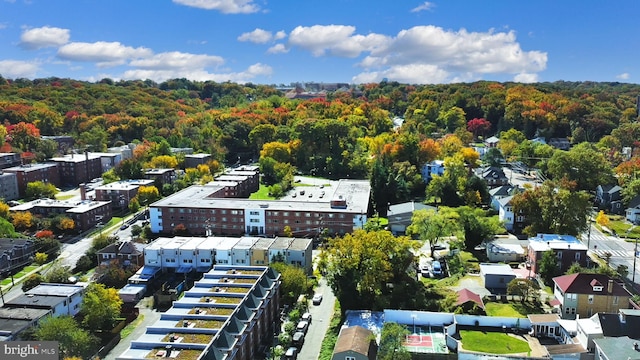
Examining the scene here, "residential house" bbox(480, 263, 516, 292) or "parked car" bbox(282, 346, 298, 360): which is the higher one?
"residential house" bbox(480, 263, 516, 292)

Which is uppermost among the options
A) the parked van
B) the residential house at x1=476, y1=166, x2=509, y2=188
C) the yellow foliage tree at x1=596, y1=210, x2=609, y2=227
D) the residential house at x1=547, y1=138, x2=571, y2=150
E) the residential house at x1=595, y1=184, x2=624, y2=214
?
the residential house at x1=547, y1=138, x2=571, y2=150

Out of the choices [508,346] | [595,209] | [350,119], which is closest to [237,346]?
[508,346]

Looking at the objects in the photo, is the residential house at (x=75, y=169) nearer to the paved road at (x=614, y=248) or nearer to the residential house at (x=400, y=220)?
the residential house at (x=400, y=220)

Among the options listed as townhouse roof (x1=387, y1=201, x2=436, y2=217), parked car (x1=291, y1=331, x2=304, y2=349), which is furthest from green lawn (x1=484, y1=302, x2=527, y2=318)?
townhouse roof (x1=387, y1=201, x2=436, y2=217)

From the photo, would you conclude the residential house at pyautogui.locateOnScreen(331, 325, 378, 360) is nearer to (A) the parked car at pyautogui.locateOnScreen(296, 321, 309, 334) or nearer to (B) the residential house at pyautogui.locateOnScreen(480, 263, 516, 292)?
(A) the parked car at pyautogui.locateOnScreen(296, 321, 309, 334)

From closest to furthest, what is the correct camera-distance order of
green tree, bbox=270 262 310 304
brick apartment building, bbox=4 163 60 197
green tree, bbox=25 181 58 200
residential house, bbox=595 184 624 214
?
green tree, bbox=270 262 310 304 → residential house, bbox=595 184 624 214 → green tree, bbox=25 181 58 200 → brick apartment building, bbox=4 163 60 197

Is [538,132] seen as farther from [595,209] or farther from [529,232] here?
[529,232]

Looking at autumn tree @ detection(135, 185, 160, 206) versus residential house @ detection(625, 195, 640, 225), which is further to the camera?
autumn tree @ detection(135, 185, 160, 206)

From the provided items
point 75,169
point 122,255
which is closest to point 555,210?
point 122,255
